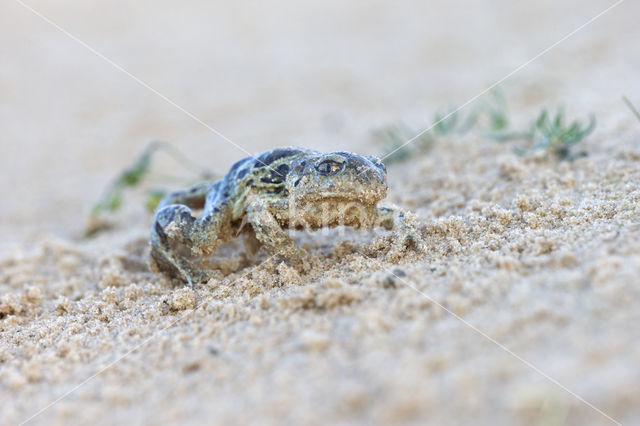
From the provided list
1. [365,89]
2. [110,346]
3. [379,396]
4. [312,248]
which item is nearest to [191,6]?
[365,89]

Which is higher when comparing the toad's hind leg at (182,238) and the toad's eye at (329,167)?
the toad's eye at (329,167)

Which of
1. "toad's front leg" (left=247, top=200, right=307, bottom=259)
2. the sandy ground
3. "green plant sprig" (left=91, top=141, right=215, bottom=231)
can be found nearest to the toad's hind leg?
the sandy ground

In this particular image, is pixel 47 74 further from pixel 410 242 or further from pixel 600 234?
pixel 600 234

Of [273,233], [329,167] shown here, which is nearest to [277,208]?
[273,233]

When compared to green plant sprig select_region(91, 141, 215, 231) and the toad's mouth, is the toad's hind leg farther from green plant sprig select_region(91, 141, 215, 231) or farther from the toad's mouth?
green plant sprig select_region(91, 141, 215, 231)

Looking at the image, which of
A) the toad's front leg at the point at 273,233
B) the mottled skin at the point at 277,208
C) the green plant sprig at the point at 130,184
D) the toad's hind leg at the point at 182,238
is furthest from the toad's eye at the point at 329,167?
the green plant sprig at the point at 130,184

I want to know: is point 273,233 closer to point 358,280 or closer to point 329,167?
point 329,167

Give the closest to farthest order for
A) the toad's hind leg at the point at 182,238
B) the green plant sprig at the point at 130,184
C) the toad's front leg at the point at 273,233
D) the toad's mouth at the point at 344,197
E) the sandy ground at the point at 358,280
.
→ the sandy ground at the point at 358,280, the toad's mouth at the point at 344,197, the toad's front leg at the point at 273,233, the toad's hind leg at the point at 182,238, the green plant sprig at the point at 130,184

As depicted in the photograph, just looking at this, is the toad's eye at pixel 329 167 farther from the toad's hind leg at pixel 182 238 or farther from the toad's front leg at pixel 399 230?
the toad's hind leg at pixel 182 238
